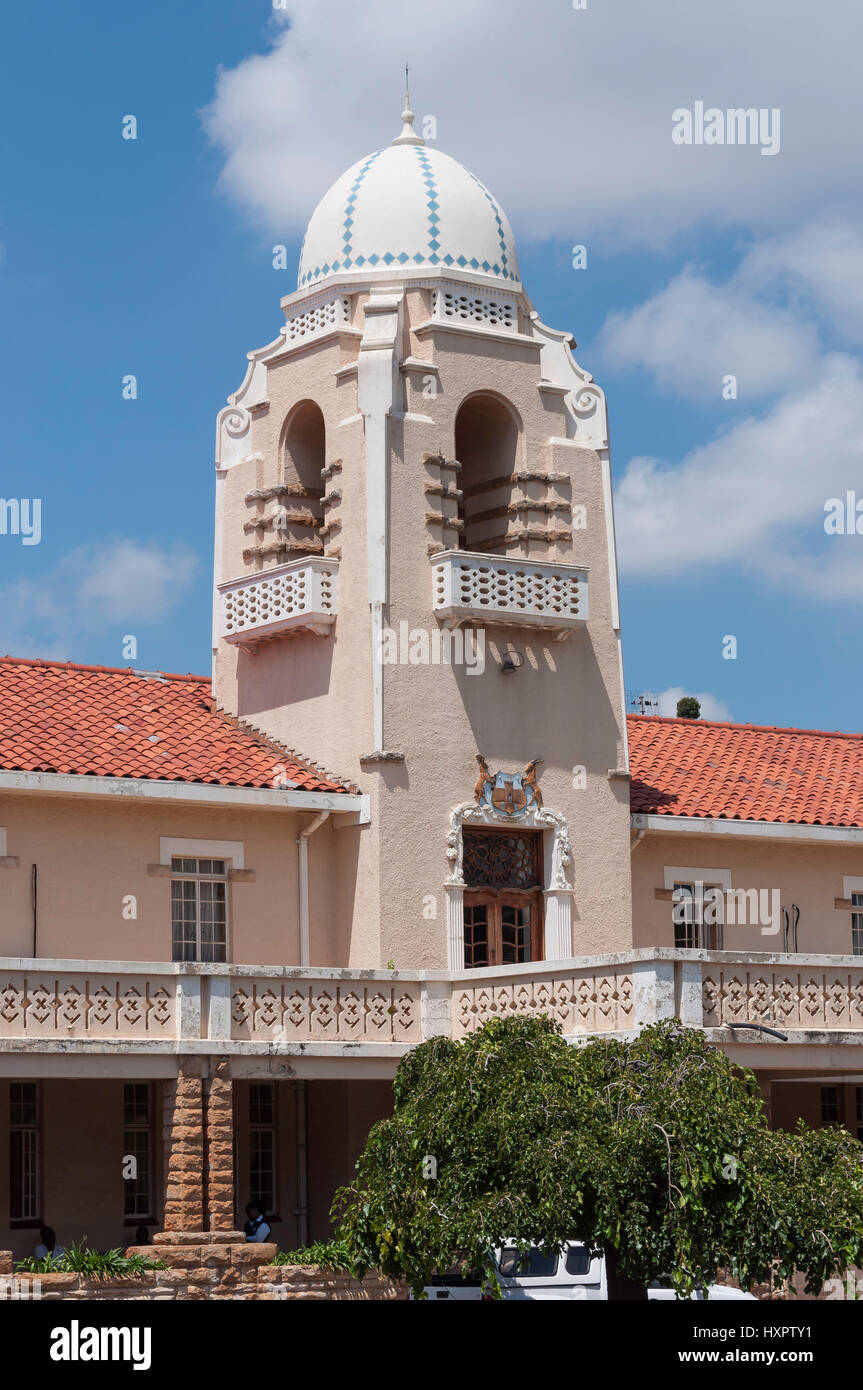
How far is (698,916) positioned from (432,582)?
6694mm

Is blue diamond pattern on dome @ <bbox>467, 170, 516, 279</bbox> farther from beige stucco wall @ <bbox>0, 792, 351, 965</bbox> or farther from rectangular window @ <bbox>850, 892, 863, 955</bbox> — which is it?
rectangular window @ <bbox>850, 892, 863, 955</bbox>

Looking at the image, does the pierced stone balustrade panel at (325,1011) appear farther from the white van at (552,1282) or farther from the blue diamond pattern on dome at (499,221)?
the blue diamond pattern on dome at (499,221)

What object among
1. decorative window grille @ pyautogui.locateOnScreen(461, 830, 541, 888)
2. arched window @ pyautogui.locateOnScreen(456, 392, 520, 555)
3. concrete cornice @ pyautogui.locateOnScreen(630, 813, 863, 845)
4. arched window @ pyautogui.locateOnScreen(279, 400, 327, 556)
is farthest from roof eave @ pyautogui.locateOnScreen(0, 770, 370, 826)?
concrete cornice @ pyautogui.locateOnScreen(630, 813, 863, 845)

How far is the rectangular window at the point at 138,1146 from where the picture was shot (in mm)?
26312

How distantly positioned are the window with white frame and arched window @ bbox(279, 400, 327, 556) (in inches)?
278

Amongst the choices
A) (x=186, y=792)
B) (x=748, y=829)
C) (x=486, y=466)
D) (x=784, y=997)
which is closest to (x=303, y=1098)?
(x=186, y=792)

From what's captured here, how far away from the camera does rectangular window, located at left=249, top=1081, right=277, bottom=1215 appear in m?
27.3

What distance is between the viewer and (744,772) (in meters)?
32.9

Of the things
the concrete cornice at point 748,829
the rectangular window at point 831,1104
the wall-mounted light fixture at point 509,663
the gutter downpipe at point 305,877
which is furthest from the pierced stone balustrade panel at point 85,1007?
the rectangular window at point 831,1104

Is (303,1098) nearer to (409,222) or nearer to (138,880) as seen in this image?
(138,880)

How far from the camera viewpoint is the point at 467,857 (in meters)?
27.5

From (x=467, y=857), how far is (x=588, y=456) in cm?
568
